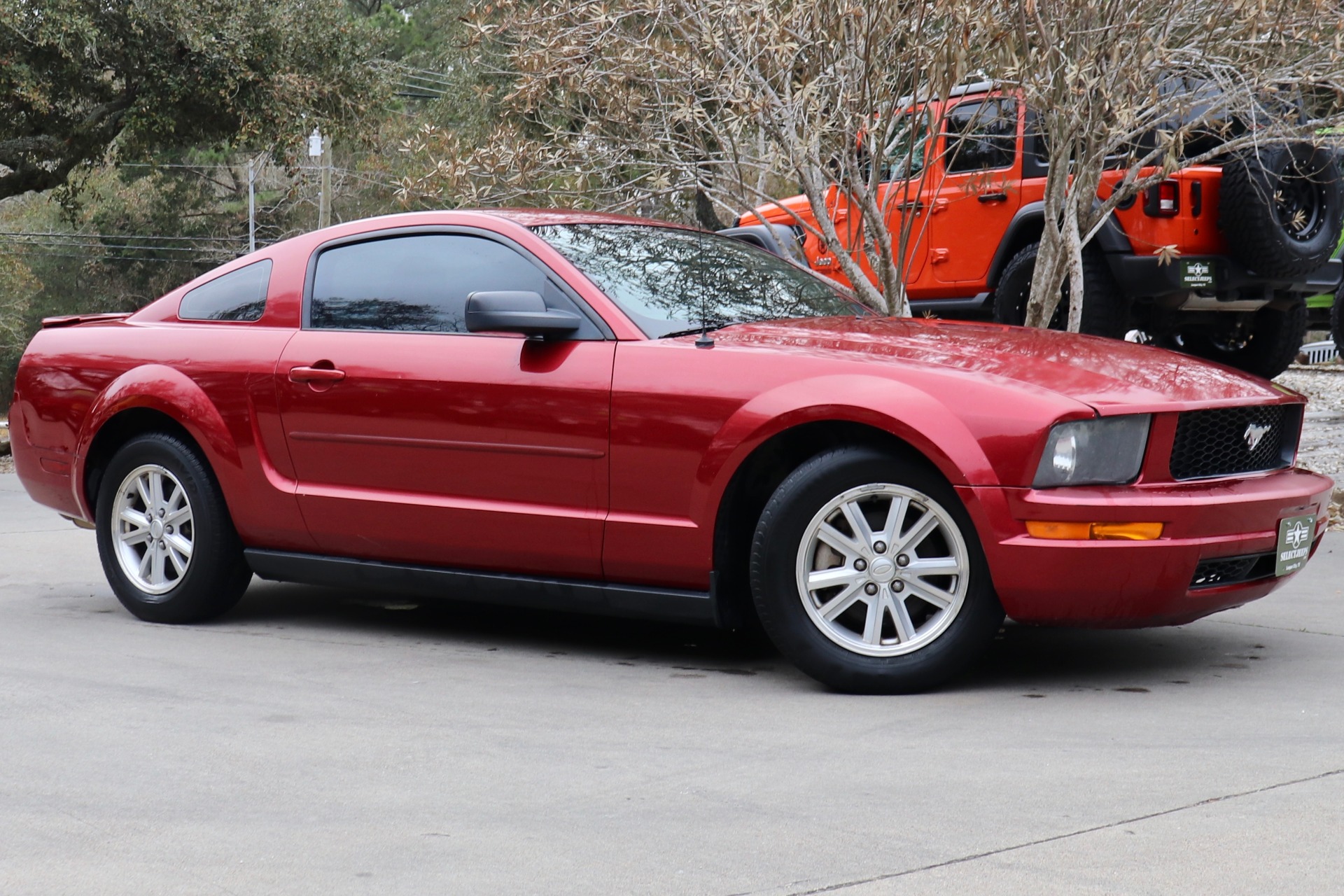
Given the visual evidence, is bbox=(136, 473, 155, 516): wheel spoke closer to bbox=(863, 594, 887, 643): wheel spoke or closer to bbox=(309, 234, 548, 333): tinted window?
bbox=(309, 234, 548, 333): tinted window

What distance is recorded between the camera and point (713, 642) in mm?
5805

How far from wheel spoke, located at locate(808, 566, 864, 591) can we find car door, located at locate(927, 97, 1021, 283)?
19.8 ft

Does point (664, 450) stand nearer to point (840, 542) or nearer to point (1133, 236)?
point (840, 542)

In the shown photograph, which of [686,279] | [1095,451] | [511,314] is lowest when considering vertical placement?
[1095,451]

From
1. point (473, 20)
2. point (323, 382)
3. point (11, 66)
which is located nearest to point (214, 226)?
point (11, 66)

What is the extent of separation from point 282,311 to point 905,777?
3167 millimetres

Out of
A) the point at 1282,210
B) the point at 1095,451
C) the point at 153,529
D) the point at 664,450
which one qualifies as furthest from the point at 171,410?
the point at 1282,210

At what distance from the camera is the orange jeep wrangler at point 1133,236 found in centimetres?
995

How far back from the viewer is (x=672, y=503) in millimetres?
5035

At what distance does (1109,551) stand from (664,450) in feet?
4.41

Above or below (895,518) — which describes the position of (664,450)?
above

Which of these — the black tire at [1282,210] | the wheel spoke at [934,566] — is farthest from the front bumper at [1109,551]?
the black tire at [1282,210]

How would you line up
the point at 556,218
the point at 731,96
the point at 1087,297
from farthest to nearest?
the point at 1087,297 < the point at 731,96 < the point at 556,218

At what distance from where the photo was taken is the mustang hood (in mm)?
4684
